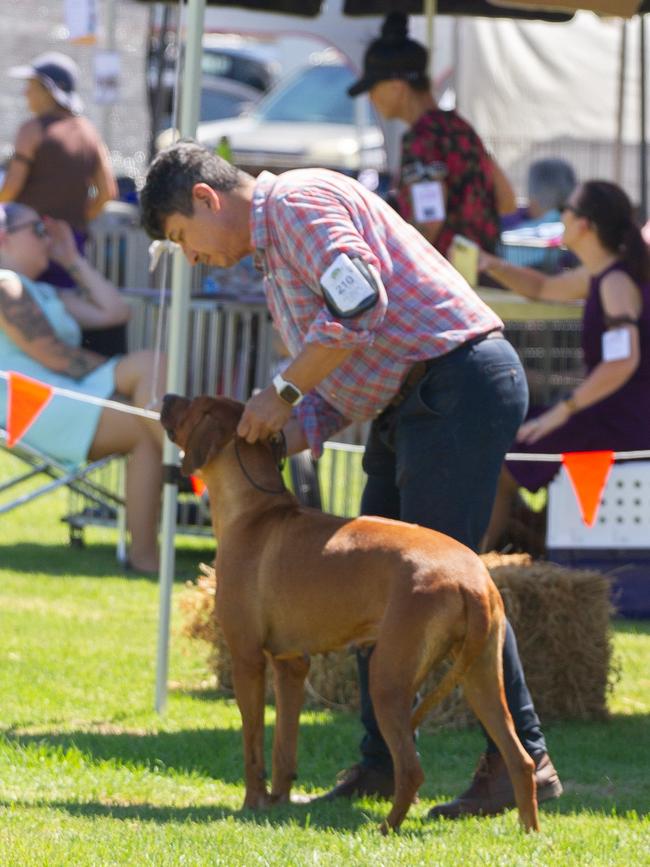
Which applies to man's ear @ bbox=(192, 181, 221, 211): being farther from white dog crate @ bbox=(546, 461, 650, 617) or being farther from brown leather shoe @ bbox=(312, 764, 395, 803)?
white dog crate @ bbox=(546, 461, 650, 617)

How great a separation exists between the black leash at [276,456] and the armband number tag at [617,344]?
299 cm

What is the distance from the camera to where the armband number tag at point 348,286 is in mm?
3791

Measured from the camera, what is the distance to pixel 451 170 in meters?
7.31

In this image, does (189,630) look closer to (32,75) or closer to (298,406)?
(298,406)

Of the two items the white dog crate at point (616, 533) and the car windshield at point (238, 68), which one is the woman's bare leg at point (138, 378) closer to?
the white dog crate at point (616, 533)

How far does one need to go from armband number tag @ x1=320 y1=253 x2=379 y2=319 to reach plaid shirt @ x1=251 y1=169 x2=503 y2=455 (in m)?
0.03

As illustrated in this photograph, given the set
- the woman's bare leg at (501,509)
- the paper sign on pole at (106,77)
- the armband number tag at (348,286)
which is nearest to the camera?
the armband number tag at (348,286)

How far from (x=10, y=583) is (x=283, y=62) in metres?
17.2

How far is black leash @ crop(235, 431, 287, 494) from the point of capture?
13.6ft

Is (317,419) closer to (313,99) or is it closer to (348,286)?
(348,286)

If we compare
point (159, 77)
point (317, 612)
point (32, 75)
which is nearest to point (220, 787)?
point (317, 612)

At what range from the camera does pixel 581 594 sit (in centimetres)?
573

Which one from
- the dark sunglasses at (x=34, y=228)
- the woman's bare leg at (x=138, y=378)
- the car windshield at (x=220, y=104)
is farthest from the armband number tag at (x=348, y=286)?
the car windshield at (x=220, y=104)

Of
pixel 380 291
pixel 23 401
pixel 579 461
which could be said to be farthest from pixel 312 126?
pixel 380 291
